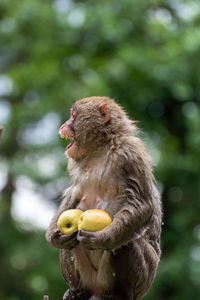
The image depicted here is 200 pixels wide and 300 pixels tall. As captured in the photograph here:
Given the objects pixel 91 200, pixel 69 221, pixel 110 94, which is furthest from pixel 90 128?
pixel 110 94

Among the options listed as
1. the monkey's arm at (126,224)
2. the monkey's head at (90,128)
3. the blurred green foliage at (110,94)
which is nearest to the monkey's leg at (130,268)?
the monkey's arm at (126,224)

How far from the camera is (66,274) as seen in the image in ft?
14.4

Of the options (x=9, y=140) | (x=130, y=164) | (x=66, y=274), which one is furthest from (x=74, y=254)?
(x=9, y=140)

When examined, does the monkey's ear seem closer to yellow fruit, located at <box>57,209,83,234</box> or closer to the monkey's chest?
the monkey's chest

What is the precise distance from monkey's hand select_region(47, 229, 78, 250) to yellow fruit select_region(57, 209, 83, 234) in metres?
0.04

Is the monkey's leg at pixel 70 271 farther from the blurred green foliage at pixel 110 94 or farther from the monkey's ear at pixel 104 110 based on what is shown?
the blurred green foliage at pixel 110 94

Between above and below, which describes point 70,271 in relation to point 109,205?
below

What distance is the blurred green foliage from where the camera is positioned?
1107 centimetres

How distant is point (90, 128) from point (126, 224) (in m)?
0.85

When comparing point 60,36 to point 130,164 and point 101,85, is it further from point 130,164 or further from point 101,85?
point 130,164

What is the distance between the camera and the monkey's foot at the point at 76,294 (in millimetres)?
4090

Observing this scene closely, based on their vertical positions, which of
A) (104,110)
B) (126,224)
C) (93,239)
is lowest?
(93,239)

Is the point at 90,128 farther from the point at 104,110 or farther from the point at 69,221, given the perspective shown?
the point at 69,221

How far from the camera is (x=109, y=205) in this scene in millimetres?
4180
